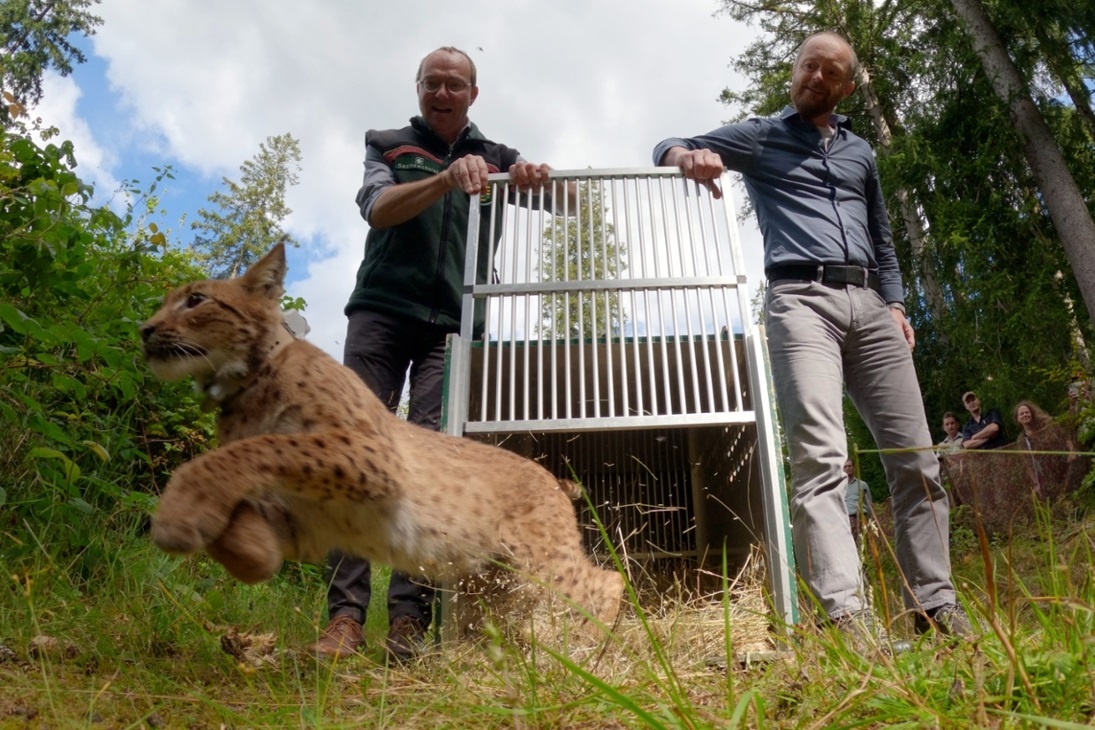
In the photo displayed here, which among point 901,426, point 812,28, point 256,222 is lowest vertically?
point 901,426

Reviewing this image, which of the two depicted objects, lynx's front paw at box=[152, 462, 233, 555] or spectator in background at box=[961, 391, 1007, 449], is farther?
spectator in background at box=[961, 391, 1007, 449]

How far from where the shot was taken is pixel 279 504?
124 inches

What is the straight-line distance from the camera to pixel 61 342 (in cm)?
430

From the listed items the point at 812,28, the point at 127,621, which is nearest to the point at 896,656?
the point at 127,621

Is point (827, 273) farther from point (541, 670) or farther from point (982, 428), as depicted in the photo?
point (982, 428)

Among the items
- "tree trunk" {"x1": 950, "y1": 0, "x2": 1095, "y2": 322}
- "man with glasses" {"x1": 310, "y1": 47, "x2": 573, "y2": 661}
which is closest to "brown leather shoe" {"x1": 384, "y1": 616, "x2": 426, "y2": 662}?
"man with glasses" {"x1": 310, "y1": 47, "x2": 573, "y2": 661}

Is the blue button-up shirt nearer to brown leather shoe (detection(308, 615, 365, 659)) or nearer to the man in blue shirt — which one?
the man in blue shirt

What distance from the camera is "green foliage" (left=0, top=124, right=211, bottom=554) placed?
423 cm

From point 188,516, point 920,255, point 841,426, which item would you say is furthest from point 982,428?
point 188,516

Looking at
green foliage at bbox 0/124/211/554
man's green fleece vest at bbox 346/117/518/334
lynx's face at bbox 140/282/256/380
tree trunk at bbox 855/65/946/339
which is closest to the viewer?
lynx's face at bbox 140/282/256/380

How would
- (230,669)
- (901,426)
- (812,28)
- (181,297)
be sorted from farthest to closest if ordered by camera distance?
(812,28)
(901,426)
(181,297)
(230,669)

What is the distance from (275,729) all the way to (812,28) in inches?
779

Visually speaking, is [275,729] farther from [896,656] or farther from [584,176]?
[584,176]

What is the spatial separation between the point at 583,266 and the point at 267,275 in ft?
5.64
